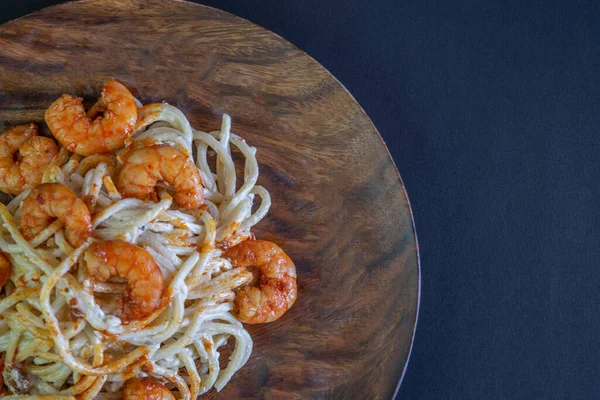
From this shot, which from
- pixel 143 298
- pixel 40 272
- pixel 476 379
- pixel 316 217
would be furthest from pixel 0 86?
pixel 476 379

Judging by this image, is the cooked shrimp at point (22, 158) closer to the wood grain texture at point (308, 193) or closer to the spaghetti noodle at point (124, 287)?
the spaghetti noodle at point (124, 287)

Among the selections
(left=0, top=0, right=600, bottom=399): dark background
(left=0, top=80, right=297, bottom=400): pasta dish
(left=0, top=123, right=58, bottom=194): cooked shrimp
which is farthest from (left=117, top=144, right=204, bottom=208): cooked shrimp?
(left=0, top=0, right=600, bottom=399): dark background

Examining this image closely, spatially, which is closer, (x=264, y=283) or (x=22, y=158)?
(x=22, y=158)

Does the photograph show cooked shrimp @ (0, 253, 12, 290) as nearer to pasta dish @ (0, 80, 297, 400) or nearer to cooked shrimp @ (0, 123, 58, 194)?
pasta dish @ (0, 80, 297, 400)

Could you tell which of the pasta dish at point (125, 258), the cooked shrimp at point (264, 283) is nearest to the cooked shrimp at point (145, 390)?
the pasta dish at point (125, 258)

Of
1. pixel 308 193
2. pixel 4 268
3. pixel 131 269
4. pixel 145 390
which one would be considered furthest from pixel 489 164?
pixel 4 268

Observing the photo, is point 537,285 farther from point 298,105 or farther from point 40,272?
point 40,272

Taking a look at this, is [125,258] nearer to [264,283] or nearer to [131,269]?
[131,269]
